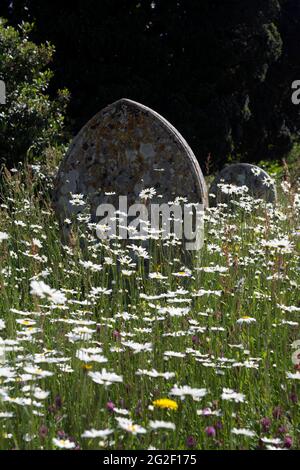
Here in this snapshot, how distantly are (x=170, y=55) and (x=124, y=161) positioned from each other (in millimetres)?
8781

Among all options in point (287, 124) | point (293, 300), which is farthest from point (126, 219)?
point (287, 124)

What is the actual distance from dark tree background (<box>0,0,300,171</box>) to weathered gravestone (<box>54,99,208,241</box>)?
22.6ft

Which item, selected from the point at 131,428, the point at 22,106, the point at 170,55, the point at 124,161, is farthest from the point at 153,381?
the point at 170,55

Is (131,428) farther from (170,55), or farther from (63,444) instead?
(170,55)

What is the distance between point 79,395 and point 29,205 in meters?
3.30

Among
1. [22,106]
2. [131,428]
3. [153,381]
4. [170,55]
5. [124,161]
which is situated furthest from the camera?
[170,55]

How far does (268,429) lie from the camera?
2.89 m

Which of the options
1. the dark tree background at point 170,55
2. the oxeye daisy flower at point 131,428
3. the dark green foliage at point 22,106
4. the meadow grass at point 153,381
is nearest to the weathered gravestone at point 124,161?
the meadow grass at point 153,381

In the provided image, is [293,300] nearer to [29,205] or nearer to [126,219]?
[126,219]

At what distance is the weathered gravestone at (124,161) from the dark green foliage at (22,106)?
82.6 inches

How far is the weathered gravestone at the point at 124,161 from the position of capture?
245 inches

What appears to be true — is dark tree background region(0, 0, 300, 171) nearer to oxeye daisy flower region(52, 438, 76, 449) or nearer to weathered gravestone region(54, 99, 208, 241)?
weathered gravestone region(54, 99, 208, 241)

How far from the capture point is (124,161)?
6.30 m

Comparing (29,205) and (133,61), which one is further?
(133,61)
